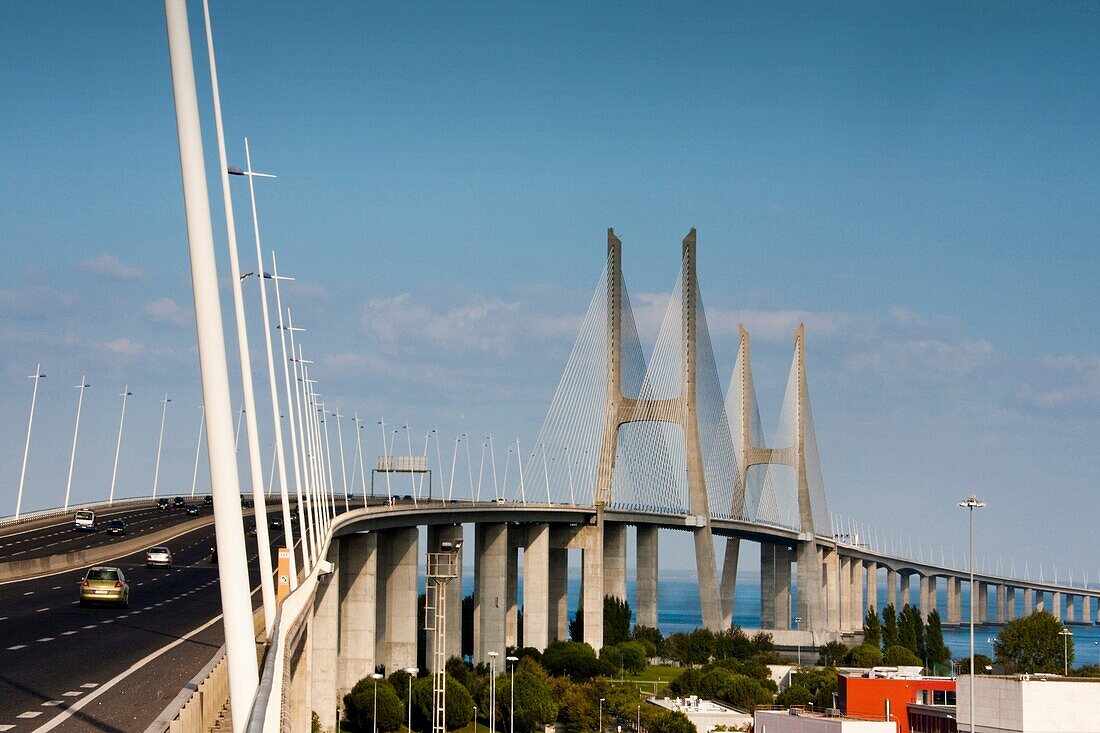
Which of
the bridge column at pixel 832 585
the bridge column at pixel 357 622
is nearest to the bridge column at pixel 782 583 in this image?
the bridge column at pixel 832 585

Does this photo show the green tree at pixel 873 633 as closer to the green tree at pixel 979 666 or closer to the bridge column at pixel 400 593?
the green tree at pixel 979 666

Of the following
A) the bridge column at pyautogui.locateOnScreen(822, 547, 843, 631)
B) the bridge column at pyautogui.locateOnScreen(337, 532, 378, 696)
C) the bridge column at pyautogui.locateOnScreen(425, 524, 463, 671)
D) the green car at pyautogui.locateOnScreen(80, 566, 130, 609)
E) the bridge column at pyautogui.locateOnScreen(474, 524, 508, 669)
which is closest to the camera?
the green car at pyautogui.locateOnScreen(80, 566, 130, 609)

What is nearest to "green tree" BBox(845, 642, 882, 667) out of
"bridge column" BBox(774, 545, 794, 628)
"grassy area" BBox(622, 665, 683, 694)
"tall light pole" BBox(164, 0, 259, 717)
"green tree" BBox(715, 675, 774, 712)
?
"grassy area" BBox(622, 665, 683, 694)

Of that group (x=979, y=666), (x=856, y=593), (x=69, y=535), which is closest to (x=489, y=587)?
Result: (x=69, y=535)

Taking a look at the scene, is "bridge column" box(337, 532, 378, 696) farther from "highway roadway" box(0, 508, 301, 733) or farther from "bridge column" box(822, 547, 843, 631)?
"bridge column" box(822, 547, 843, 631)

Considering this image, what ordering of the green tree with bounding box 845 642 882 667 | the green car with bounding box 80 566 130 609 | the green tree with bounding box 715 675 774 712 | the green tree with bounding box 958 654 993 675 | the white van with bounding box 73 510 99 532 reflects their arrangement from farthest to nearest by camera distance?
the green tree with bounding box 845 642 882 667, the green tree with bounding box 958 654 993 675, the green tree with bounding box 715 675 774 712, the white van with bounding box 73 510 99 532, the green car with bounding box 80 566 130 609

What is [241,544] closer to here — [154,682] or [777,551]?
[154,682]

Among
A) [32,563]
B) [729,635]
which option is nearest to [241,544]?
[32,563]
